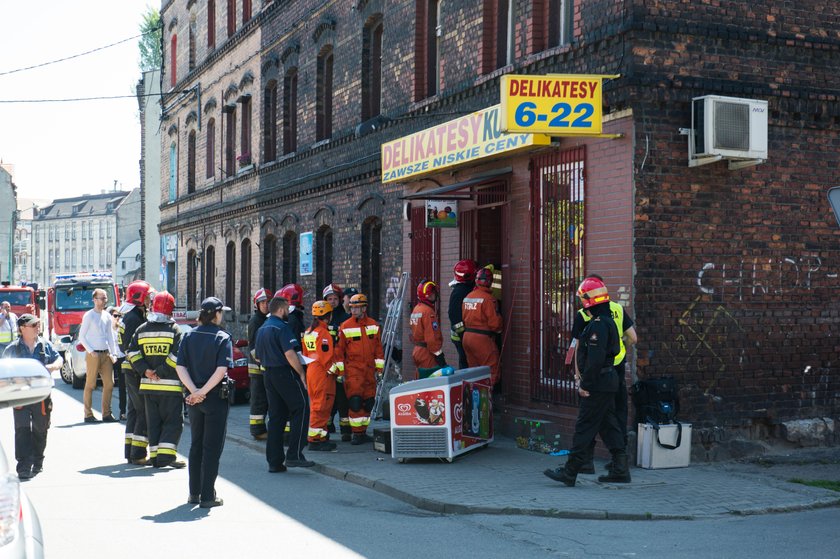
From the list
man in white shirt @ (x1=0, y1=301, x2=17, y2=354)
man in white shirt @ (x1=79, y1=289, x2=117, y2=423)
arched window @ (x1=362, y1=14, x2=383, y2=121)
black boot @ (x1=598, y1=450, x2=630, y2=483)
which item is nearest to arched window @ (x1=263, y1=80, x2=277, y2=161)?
arched window @ (x1=362, y1=14, x2=383, y2=121)

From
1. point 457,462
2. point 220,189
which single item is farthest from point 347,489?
point 220,189

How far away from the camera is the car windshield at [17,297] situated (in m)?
35.3

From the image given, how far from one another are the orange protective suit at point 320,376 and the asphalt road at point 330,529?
1811 millimetres

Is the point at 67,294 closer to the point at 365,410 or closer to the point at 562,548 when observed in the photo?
the point at 365,410

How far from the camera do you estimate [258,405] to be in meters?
13.0

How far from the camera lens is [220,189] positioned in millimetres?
26797

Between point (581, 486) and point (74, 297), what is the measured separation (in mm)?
24417

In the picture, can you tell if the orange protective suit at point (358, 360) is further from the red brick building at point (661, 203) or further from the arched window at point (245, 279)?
the arched window at point (245, 279)

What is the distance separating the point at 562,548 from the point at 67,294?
26.2 meters

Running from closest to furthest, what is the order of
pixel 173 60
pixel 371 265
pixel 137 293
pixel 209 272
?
pixel 137 293
pixel 371 265
pixel 209 272
pixel 173 60

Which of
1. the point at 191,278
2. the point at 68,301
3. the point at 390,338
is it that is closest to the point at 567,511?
the point at 390,338

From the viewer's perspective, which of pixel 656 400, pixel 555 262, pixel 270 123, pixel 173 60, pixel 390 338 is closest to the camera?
pixel 656 400

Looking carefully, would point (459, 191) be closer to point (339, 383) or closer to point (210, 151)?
point (339, 383)

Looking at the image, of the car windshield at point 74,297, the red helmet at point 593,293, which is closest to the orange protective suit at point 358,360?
the red helmet at point 593,293
